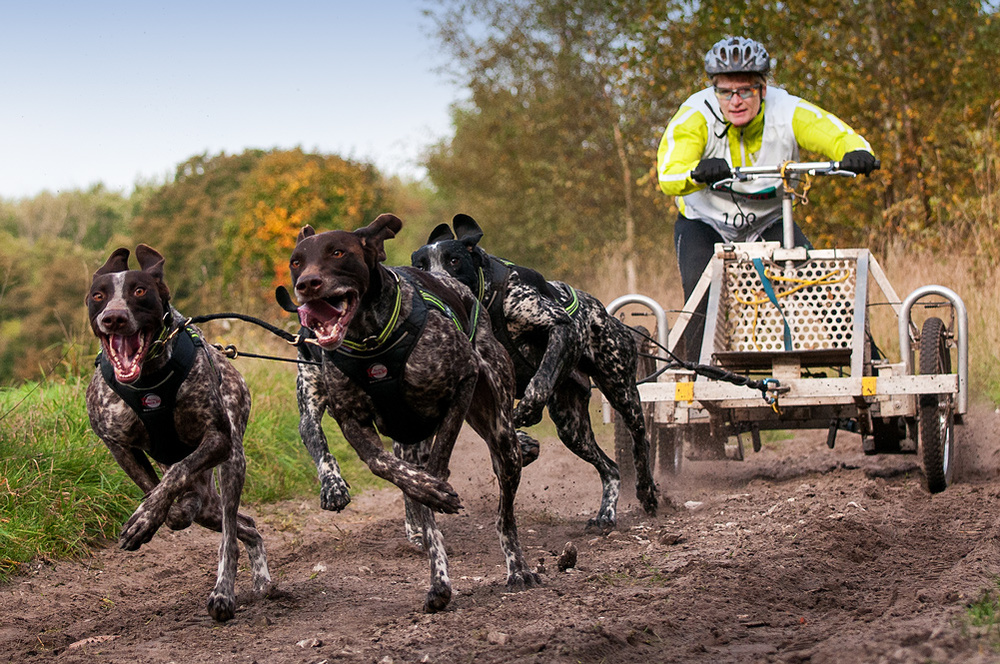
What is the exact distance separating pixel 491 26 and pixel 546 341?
585 inches

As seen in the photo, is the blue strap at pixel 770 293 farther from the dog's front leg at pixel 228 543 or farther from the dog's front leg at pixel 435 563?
the dog's front leg at pixel 228 543

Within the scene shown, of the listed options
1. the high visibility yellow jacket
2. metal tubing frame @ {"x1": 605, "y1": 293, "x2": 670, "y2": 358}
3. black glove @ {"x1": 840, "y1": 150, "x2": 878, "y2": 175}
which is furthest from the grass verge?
black glove @ {"x1": 840, "y1": 150, "x2": 878, "y2": 175}

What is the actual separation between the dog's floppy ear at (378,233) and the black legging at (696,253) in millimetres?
3075

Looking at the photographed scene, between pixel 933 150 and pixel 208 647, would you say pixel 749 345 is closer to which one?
pixel 208 647

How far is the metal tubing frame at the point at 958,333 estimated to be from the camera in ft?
22.3

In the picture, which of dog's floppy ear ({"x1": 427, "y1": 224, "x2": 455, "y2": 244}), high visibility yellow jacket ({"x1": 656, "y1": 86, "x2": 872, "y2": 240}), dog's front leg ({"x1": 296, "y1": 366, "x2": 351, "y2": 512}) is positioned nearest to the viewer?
dog's front leg ({"x1": 296, "y1": 366, "x2": 351, "y2": 512})

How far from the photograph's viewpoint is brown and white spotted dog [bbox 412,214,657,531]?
6.10 metres

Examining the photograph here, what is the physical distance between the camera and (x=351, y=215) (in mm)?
18656

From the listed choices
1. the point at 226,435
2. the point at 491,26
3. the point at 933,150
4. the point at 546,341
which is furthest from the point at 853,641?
the point at 491,26

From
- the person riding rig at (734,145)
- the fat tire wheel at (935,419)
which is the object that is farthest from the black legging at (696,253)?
the fat tire wheel at (935,419)

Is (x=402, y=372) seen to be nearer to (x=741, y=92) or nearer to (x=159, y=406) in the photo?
(x=159, y=406)

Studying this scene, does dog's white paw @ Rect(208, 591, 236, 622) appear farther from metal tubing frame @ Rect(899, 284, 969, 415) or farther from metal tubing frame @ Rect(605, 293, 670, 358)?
metal tubing frame @ Rect(899, 284, 969, 415)

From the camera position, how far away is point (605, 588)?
466 centimetres

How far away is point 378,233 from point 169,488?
1.28 m
